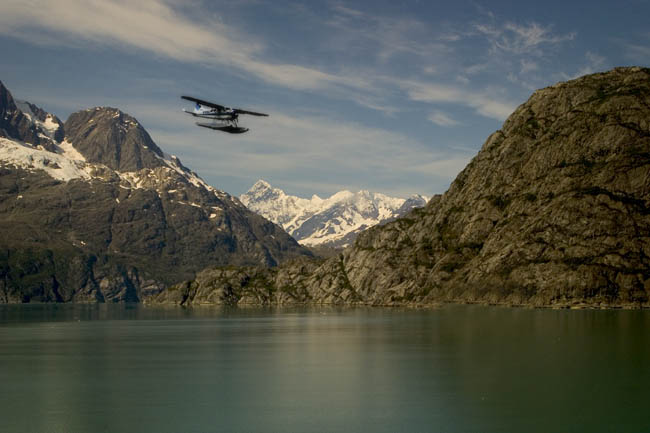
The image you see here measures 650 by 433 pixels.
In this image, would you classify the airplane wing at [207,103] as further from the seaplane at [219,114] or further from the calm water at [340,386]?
the calm water at [340,386]

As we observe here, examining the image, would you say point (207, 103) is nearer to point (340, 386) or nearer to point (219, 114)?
point (219, 114)

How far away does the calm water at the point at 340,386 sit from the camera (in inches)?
2972

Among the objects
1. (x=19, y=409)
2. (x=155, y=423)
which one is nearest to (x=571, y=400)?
(x=155, y=423)

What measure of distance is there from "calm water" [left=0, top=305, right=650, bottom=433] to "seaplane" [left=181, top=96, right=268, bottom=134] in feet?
206

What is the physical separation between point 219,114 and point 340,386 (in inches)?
4499

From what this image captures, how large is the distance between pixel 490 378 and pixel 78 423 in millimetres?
59397

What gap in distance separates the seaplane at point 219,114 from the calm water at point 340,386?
62.8 metres

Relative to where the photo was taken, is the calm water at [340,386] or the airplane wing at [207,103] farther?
the airplane wing at [207,103]

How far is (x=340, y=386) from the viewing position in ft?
329

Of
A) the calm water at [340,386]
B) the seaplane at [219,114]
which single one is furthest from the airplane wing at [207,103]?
the calm water at [340,386]

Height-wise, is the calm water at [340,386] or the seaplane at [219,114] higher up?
the seaplane at [219,114]

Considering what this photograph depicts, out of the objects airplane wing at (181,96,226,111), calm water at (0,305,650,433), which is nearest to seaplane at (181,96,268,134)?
airplane wing at (181,96,226,111)

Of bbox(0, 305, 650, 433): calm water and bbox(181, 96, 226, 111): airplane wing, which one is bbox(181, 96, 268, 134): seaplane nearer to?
bbox(181, 96, 226, 111): airplane wing

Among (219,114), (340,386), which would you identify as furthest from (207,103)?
(340,386)
